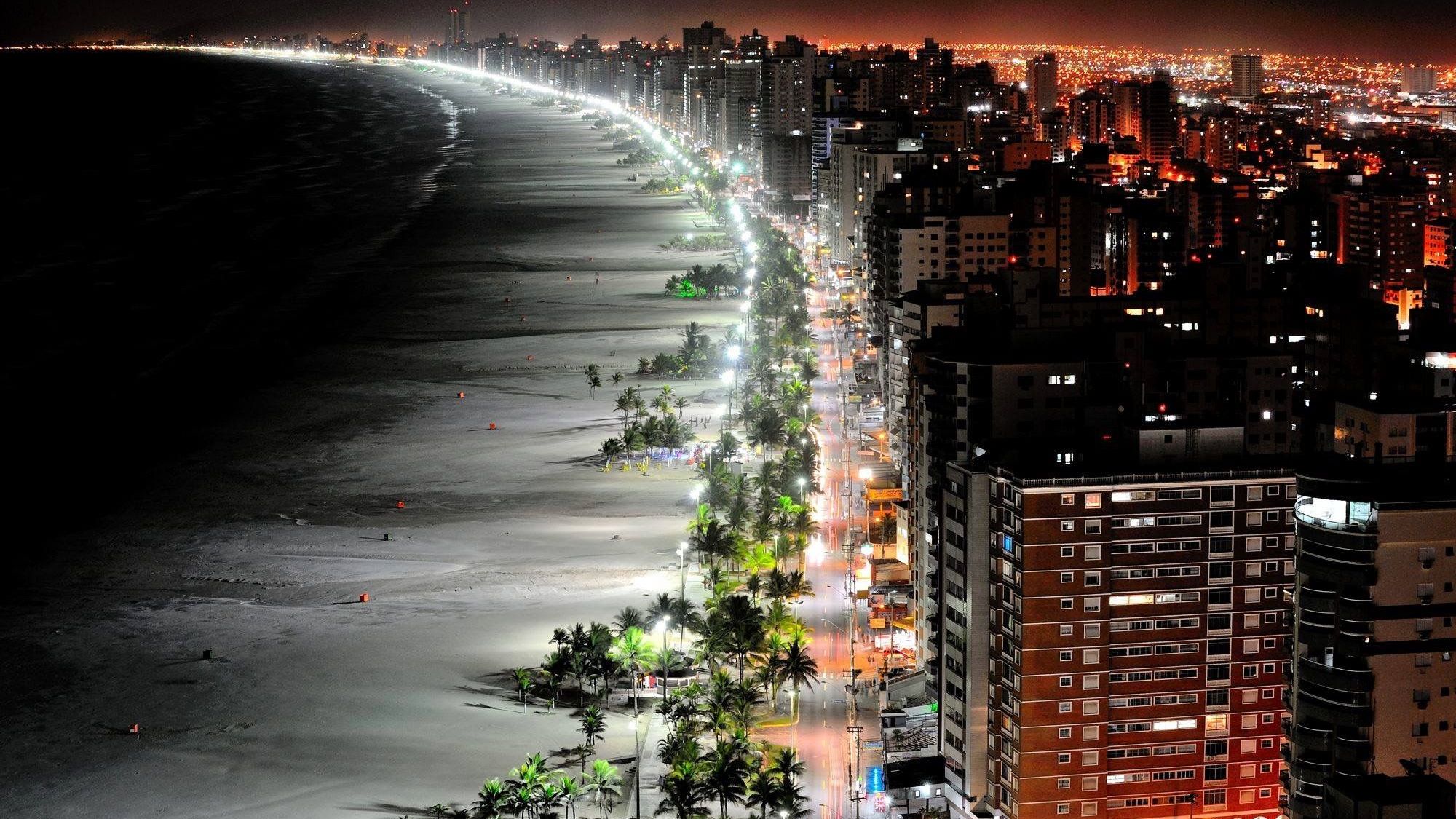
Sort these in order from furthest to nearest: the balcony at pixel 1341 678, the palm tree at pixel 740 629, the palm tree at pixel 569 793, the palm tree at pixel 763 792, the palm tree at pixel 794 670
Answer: the palm tree at pixel 740 629, the palm tree at pixel 794 670, the palm tree at pixel 569 793, the palm tree at pixel 763 792, the balcony at pixel 1341 678

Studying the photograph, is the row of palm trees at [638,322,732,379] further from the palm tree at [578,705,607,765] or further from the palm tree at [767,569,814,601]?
the palm tree at [578,705,607,765]

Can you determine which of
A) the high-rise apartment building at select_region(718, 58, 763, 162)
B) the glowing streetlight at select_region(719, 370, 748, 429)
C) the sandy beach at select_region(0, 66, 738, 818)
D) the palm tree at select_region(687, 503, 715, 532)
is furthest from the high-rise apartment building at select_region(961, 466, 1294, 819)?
the high-rise apartment building at select_region(718, 58, 763, 162)

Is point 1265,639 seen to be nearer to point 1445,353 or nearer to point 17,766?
point 17,766

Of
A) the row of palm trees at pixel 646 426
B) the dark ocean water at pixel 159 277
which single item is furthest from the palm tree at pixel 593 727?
the dark ocean water at pixel 159 277

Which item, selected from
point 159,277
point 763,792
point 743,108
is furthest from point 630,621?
point 743,108

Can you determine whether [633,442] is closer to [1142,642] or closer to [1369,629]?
[1142,642]

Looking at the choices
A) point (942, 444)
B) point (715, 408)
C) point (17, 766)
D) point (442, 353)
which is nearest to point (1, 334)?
point (442, 353)

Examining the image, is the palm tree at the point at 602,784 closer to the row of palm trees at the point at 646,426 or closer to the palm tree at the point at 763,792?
the palm tree at the point at 763,792
